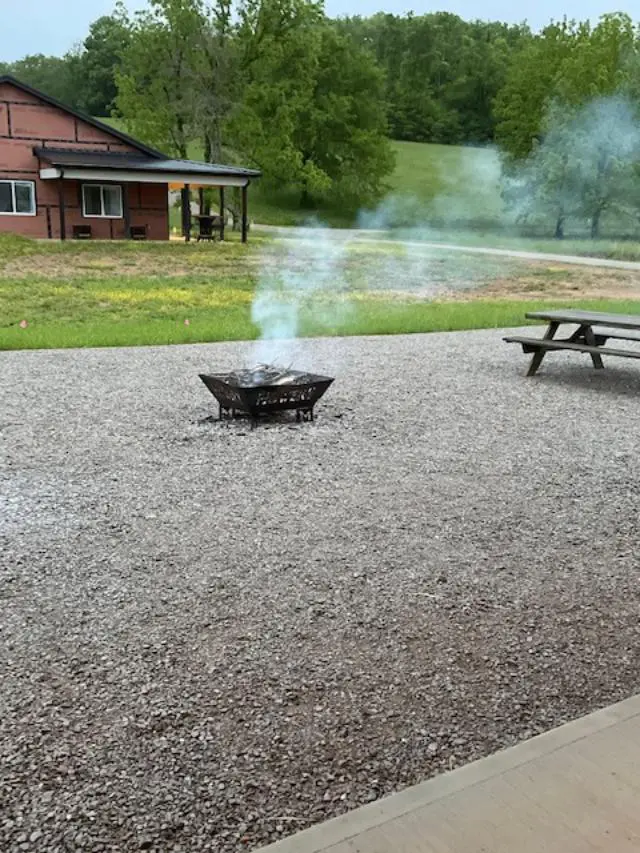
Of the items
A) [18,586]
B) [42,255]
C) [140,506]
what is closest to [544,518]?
[140,506]

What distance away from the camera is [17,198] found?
24359mm

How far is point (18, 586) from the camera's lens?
3.66 metres

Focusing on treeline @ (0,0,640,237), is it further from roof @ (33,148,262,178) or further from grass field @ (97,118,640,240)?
roof @ (33,148,262,178)

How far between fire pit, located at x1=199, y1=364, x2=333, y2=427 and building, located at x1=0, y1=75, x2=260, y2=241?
728 inches

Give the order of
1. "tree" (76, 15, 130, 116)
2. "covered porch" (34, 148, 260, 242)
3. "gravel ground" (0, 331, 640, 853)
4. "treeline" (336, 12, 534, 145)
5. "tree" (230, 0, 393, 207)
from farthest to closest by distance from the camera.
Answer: "tree" (76, 15, 130, 116)
"covered porch" (34, 148, 260, 242)
"tree" (230, 0, 393, 207)
"treeline" (336, 12, 534, 145)
"gravel ground" (0, 331, 640, 853)

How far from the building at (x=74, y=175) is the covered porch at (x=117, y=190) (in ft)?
0.09

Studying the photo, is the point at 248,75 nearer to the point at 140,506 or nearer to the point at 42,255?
the point at 42,255

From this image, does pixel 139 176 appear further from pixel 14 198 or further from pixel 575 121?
pixel 575 121

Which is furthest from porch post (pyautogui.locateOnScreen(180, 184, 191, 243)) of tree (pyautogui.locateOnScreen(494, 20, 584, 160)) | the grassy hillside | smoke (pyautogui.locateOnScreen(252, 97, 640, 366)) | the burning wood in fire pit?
the burning wood in fire pit

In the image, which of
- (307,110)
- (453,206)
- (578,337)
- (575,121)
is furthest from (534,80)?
(307,110)

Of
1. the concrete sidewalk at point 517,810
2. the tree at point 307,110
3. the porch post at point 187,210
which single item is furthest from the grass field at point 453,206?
the concrete sidewalk at point 517,810

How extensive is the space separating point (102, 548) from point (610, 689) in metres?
2.38

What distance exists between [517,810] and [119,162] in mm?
24667

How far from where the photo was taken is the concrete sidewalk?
2045 millimetres
